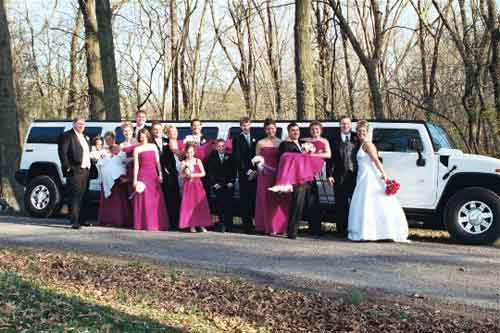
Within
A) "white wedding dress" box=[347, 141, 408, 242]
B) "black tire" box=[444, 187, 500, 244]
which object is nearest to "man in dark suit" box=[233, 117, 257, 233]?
"white wedding dress" box=[347, 141, 408, 242]

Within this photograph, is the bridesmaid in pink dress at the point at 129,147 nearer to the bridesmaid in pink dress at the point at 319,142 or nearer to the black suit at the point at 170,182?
the black suit at the point at 170,182

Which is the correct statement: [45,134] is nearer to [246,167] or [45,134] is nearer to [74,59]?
[246,167]

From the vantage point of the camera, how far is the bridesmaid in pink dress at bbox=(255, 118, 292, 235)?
1100cm

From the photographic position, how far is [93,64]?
20.6 metres

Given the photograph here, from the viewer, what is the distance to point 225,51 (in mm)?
38812

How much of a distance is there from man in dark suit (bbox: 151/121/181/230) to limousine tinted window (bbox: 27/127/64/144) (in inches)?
112

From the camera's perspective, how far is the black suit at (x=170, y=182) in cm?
1183

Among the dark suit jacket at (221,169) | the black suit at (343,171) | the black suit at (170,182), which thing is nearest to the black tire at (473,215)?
the black suit at (343,171)

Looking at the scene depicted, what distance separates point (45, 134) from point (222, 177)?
4.57 m

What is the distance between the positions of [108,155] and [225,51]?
2749 cm

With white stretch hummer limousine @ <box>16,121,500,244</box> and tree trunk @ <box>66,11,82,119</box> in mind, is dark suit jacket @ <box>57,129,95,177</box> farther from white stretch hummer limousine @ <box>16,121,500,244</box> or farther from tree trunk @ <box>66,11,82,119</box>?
tree trunk @ <box>66,11,82,119</box>

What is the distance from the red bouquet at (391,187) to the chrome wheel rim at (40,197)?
23.3 ft

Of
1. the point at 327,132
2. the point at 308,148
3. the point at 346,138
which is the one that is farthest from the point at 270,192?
the point at 346,138

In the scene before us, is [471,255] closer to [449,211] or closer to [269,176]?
[449,211]
